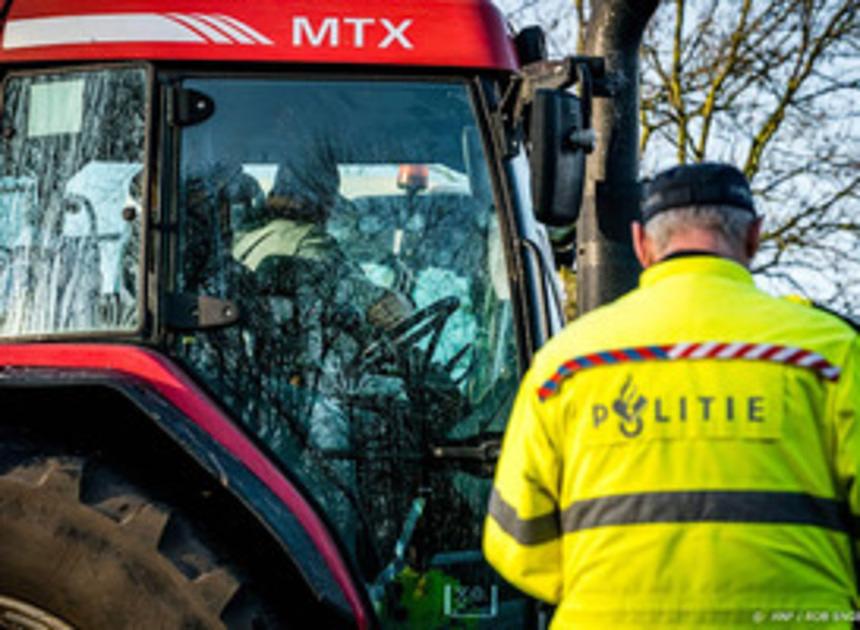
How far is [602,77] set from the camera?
3.97 meters

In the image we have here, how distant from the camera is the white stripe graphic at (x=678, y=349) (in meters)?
2.32

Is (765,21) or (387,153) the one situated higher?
(765,21)

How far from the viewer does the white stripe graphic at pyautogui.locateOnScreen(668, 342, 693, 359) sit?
2322mm

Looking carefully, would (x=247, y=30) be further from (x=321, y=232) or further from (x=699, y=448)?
(x=699, y=448)

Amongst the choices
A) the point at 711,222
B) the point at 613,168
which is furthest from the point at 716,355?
the point at 613,168

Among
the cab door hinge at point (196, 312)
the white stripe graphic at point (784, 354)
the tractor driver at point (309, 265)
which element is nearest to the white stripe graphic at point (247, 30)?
the tractor driver at point (309, 265)

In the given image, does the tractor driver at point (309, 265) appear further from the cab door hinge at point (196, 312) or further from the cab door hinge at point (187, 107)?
the cab door hinge at point (187, 107)

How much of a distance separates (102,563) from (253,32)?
1.58m

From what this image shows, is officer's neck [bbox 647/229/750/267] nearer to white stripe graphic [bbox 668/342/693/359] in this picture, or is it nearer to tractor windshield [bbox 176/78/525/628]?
white stripe graphic [bbox 668/342/693/359]

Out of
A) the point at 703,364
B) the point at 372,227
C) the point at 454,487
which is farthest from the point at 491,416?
the point at 703,364

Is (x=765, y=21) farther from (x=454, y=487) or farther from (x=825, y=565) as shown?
(x=825, y=565)

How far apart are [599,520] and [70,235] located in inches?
72.7

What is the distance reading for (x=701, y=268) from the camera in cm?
240

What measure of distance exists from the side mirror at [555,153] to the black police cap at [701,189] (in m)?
1.08
